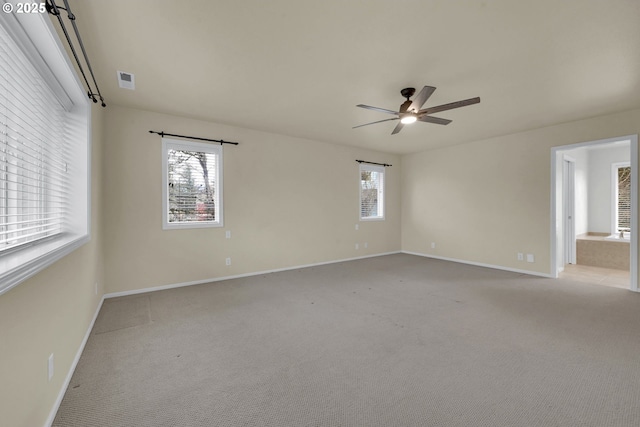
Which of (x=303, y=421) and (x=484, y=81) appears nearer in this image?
(x=303, y=421)

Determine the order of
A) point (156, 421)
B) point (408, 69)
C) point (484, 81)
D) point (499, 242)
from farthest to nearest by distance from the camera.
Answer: point (499, 242)
point (484, 81)
point (408, 69)
point (156, 421)

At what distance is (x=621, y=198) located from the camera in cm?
625

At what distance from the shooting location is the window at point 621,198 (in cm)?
616

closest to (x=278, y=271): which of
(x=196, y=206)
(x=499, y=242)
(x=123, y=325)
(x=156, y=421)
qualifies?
(x=196, y=206)

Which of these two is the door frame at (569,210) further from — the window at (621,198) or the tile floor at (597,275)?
the window at (621,198)

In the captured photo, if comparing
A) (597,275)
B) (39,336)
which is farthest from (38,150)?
(597,275)

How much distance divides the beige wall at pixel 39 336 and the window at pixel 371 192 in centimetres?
521

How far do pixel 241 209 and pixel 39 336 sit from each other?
3356 mm

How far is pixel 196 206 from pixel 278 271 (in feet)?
5.99

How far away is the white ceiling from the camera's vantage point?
1965 millimetres

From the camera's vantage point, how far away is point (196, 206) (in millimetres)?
4371

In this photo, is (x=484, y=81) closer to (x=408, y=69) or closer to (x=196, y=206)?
(x=408, y=69)

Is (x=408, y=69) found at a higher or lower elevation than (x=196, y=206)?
higher

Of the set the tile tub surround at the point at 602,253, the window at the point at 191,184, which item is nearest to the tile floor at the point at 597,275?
the tile tub surround at the point at 602,253
